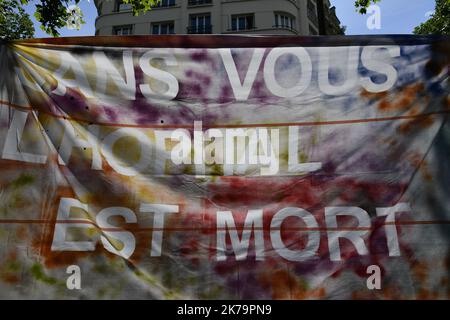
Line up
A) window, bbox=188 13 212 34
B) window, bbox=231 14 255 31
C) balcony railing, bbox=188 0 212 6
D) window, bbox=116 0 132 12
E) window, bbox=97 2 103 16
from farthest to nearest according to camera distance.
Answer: window, bbox=97 2 103 16 < window, bbox=116 0 132 12 < balcony railing, bbox=188 0 212 6 < window, bbox=188 13 212 34 < window, bbox=231 14 255 31

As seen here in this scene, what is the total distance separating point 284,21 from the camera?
23547mm

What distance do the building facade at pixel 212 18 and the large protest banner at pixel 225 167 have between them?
2093cm

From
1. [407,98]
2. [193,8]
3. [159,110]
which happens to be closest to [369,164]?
[407,98]

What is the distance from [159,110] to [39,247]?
118 cm

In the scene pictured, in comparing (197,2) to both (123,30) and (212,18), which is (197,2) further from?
(123,30)

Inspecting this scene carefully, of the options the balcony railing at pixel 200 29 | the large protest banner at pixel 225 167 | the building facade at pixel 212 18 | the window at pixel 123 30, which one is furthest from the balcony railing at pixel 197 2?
the large protest banner at pixel 225 167

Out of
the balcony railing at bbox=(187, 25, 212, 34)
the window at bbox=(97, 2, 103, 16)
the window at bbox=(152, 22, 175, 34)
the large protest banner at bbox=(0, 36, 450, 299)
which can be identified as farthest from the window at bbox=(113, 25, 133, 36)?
the large protest banner at bbox=(0, 36, 450, 299)

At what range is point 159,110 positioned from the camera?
253 centimetres

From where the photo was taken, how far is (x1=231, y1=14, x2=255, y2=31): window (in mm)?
23328

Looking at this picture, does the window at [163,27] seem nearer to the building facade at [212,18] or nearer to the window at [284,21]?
the building facade at [212,18]

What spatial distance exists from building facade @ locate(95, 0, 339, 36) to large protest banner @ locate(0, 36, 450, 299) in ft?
68.7

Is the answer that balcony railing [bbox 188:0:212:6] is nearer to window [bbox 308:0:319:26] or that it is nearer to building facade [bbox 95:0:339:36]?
building facade [bbox 95:0:339:36]

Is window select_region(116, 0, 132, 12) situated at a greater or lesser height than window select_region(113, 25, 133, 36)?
greater
